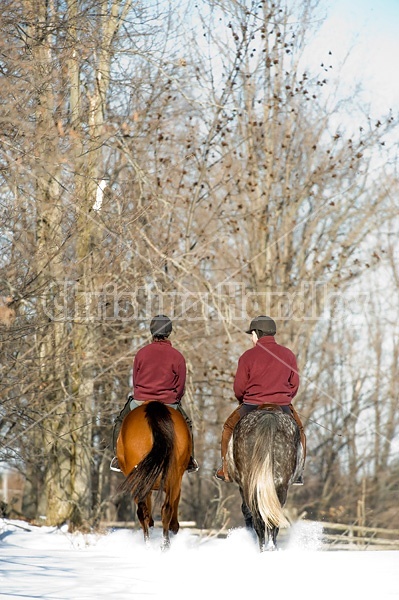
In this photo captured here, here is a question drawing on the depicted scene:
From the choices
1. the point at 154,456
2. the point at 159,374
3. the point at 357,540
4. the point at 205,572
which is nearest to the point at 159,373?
the point at 159,374

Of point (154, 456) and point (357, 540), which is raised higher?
point (154, 456)

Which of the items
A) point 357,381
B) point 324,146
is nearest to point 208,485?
point 357,381

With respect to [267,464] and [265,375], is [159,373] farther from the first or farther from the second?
[267,464]

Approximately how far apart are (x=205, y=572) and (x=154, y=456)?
6.96 ft

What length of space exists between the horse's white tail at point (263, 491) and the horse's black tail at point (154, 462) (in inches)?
35.5

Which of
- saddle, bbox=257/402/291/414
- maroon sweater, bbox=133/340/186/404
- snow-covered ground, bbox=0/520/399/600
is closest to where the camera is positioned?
snow-covered ground, bbox=0/520/399/600

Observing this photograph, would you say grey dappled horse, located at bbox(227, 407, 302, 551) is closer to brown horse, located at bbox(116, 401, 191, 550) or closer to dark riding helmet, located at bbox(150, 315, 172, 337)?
brown horse, located at bbox(116, 401, 191, 550)

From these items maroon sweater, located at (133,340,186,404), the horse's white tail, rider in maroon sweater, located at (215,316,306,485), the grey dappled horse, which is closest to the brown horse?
maroon sweater, located at (133,340,186,404)

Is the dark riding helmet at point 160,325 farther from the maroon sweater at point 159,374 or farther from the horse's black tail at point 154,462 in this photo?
the horse's black tail at point 154,462

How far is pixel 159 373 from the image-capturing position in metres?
10.5

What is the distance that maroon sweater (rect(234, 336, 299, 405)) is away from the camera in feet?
33.1

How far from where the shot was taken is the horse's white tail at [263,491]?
31.3ft

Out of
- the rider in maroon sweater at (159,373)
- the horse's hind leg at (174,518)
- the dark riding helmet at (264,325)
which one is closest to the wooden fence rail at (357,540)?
the horse's hind leg at (174,518)

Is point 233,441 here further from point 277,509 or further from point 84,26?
point 84,26
